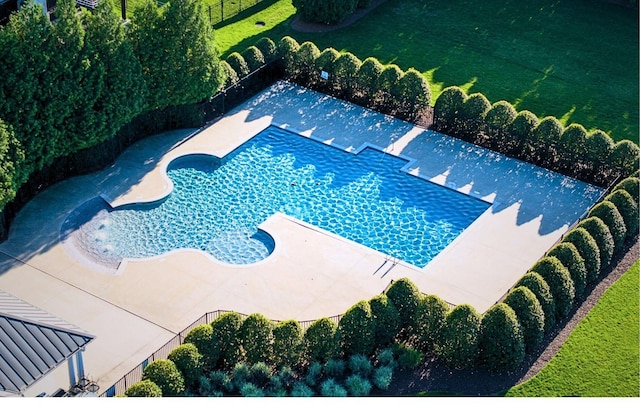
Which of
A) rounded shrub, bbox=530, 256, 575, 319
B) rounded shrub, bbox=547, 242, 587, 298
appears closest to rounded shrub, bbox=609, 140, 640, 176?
rounded shrub, bbox=547, 242, 587, 298

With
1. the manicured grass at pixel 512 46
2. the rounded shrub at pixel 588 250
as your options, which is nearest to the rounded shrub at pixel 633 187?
the rounded shrub at pixel 588 250

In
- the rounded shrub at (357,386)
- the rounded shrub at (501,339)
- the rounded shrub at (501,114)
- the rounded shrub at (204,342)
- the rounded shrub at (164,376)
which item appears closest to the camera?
the rounded shrub at (164,376)

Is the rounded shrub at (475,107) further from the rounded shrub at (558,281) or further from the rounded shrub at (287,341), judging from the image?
the rounded shrub at (287,341)

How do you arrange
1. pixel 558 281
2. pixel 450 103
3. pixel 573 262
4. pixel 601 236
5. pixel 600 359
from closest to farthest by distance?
pixel 600 359 < pixel 558 281 < pixel 573 262 < pixel 601 236 < pixel 450 103

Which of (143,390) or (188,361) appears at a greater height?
(143,390)

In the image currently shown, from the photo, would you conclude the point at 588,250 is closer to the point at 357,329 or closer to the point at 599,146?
the point at 599,146

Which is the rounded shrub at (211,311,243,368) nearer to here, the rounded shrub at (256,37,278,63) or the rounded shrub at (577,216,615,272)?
the rounded shrub at (577,216,615,272)

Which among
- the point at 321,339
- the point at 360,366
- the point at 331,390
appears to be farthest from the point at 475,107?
the point at 331,390

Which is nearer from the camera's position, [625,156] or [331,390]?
[331,390]
